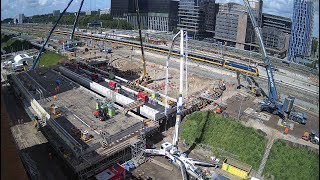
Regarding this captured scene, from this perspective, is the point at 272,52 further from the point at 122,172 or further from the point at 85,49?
the point at 122,172

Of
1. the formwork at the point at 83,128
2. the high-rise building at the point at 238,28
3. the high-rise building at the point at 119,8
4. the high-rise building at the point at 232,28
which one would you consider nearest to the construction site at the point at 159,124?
the formwork at the point at 83,128

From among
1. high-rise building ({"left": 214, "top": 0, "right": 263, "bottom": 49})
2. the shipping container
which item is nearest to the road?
the shipping container

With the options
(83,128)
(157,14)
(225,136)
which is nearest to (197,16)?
(157,14)

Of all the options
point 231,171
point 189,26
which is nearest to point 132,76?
point 231,171

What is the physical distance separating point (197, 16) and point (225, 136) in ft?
250

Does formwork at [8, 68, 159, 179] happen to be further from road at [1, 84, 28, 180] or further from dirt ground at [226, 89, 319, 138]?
road at [1, 84, 28, 180]

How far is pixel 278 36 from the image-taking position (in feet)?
266

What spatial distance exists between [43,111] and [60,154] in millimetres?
8204

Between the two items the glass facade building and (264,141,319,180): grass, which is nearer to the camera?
(264,141,319,180): grass

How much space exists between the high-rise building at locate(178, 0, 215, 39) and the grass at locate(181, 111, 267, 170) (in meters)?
72.6

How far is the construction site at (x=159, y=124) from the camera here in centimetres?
2544

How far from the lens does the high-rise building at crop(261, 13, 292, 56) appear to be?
80.2m

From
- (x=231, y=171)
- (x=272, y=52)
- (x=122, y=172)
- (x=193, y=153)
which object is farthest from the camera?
(x=272, y=52)

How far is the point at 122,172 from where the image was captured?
24.0 meters
